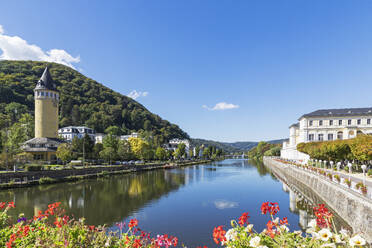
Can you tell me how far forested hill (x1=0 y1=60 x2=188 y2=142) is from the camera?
12069 centimetres

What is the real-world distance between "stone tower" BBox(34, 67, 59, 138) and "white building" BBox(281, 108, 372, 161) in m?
67.4

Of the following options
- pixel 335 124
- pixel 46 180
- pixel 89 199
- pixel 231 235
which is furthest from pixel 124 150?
pixel 231 235

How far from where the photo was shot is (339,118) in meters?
63.2

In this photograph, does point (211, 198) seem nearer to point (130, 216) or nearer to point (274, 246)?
point (130, 216)

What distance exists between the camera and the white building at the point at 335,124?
2356 inches

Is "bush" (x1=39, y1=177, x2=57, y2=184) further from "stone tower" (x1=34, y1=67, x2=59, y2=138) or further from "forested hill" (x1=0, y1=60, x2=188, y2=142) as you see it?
"forested hill" (x1=0, y1=60, x2=188, y2=142)

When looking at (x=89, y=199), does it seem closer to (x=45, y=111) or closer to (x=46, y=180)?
(x=46, y=180)

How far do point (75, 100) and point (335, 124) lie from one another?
145m

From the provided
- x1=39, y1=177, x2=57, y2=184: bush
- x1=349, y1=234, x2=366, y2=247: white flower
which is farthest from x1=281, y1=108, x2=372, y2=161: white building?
x1=349, y1=234, x2=366, y2=247: white flower

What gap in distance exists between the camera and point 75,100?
149 m

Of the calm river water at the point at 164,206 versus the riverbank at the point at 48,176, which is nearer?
the calm river water at the point at 164,206

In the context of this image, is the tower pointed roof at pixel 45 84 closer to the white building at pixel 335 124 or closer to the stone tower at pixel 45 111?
the stone tower at pixel 45 111

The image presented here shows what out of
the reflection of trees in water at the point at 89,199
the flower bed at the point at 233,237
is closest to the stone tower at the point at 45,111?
the reflection of trees in water at the point at 89,199

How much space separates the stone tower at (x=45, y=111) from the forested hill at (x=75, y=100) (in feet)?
196
